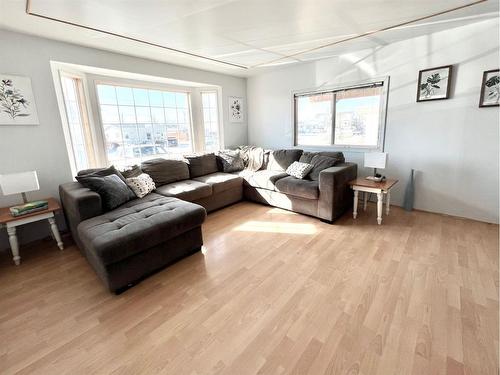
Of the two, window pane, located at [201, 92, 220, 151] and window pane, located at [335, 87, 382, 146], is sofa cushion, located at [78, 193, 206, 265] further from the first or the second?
window pane, located at [335, 87, 382, 146]

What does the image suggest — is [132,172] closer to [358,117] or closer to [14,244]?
[14,244]

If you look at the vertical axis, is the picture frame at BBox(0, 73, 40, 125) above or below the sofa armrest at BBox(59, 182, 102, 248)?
above

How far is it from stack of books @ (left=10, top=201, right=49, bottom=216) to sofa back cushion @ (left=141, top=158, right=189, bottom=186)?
Result: 117cm

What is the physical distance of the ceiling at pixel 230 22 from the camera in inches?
73.8

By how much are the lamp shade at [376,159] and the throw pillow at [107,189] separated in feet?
9.78

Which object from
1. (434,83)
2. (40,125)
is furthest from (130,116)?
(434,83)

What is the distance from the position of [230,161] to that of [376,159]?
225 cm

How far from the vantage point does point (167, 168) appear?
346 cm

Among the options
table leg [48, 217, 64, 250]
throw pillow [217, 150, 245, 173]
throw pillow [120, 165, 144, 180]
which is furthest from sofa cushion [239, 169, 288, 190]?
table leg [48, 217, 64, 250]

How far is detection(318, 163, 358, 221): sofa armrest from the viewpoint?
2839 mm

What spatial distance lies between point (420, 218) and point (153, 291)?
3.20 metres

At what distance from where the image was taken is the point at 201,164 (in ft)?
12.8

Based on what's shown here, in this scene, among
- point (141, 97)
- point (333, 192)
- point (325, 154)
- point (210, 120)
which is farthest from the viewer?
point (210, 120)

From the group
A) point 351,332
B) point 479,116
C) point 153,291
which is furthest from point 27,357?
point 479,116
